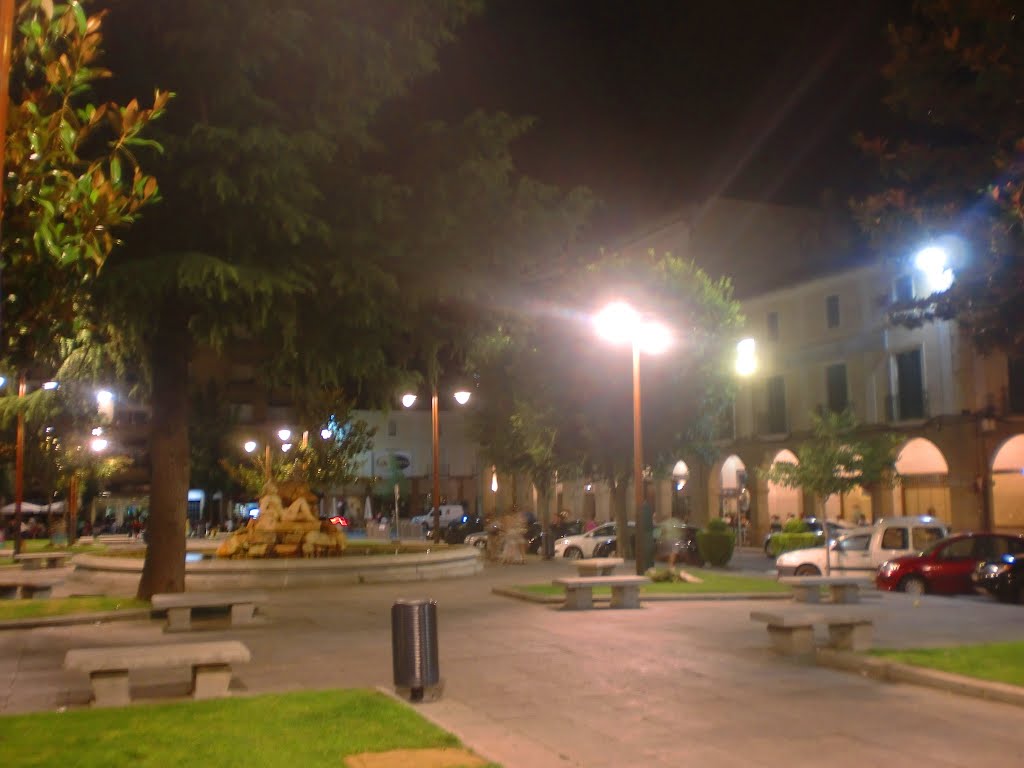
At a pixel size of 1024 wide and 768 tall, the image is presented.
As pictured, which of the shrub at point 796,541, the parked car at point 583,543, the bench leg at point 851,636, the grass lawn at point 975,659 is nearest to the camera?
the grass lawn at point 975,659

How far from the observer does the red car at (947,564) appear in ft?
69.2

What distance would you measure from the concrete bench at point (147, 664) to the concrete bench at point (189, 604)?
5.10 m

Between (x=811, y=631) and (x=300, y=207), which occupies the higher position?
(x=300, y=207)

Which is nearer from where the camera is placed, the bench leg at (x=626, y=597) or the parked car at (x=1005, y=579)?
the bench leg at (x=626, y=597)

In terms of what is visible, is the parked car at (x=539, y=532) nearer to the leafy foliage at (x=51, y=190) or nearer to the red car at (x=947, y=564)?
the red car at (x=947, y=564)

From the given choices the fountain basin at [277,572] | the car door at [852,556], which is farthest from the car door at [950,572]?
the fountain basin at [277,572]

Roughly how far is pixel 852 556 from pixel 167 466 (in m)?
15.9

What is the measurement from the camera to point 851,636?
11.6 m

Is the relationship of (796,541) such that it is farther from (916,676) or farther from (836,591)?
(916,676)

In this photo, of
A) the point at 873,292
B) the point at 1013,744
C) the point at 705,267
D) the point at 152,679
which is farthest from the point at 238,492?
the point at 1013,744

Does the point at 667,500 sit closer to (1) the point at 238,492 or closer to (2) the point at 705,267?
(2) the point at 705,267

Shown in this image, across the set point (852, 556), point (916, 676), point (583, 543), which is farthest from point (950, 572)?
point (583, 543)

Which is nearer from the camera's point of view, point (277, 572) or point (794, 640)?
point (794, 640)

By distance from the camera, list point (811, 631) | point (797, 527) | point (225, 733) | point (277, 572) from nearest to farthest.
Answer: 1. point (225, 733)
2. point (811, 631)
3. point (277, 572)
4. point (797, 527)
